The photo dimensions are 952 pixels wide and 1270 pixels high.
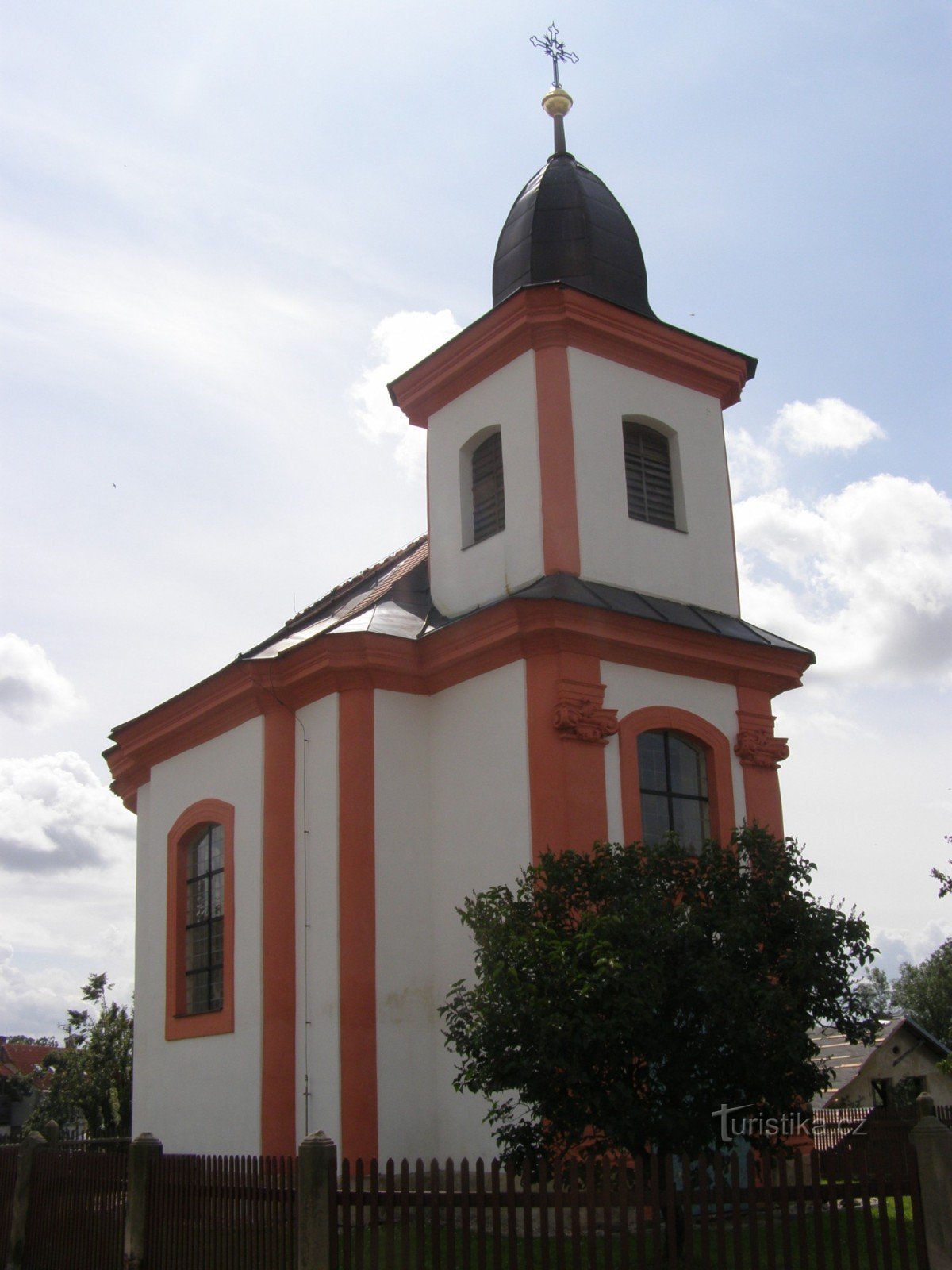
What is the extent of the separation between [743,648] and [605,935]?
724 cm

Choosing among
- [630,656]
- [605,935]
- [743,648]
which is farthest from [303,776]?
[605,935]

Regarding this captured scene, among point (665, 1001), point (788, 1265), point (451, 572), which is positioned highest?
point (451, 572)

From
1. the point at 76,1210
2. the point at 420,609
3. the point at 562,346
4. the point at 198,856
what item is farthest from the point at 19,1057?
the point at 562,346

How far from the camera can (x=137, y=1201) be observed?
12078 millimetres

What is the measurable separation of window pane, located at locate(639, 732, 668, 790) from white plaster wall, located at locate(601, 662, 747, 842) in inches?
16.1

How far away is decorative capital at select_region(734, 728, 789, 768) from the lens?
53.5 feet

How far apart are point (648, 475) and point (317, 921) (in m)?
7.07

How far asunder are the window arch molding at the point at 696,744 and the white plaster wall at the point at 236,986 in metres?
4.75

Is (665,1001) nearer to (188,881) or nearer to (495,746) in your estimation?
(495,746)

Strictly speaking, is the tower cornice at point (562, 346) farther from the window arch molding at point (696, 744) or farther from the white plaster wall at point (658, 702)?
the window arch molding at point (696, 744)

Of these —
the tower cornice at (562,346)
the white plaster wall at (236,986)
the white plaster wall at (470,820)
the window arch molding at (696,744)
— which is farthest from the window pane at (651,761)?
the tower cornice at (562,346)

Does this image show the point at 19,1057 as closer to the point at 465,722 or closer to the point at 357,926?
the point at 357,926

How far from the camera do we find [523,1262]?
9.35 metres

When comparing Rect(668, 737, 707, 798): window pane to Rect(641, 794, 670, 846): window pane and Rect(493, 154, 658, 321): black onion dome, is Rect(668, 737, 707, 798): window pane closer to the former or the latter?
Rect(641, 794, 670, 846): window pane
